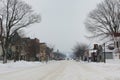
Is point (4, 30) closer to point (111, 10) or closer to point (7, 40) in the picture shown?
point (7, 40)

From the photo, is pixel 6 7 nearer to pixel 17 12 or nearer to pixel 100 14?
pixel 17 12

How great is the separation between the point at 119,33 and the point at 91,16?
9661 millimetres

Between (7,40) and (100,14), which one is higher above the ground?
(100,14)

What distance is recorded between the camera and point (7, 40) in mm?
70188

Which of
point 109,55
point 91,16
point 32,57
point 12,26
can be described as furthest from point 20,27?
point 32,57

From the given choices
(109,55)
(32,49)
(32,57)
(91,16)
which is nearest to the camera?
(91,16)

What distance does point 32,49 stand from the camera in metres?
125

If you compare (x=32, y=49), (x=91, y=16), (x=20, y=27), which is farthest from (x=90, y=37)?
(x=32, y=49)

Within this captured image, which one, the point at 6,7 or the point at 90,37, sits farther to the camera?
the point at 90,37

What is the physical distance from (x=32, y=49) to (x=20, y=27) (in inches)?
2062

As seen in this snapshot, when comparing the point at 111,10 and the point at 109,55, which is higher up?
the point at 111,10

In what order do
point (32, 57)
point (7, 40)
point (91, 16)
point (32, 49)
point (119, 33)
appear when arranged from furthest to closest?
1. point (32, 57)
2. point (32, 49)
3. point (91, 16)
4. point (119, 33)
5. point (7, 40)

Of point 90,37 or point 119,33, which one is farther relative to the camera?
point 90,37

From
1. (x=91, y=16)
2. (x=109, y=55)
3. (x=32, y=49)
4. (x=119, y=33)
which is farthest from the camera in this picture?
(x=32, y=49)
